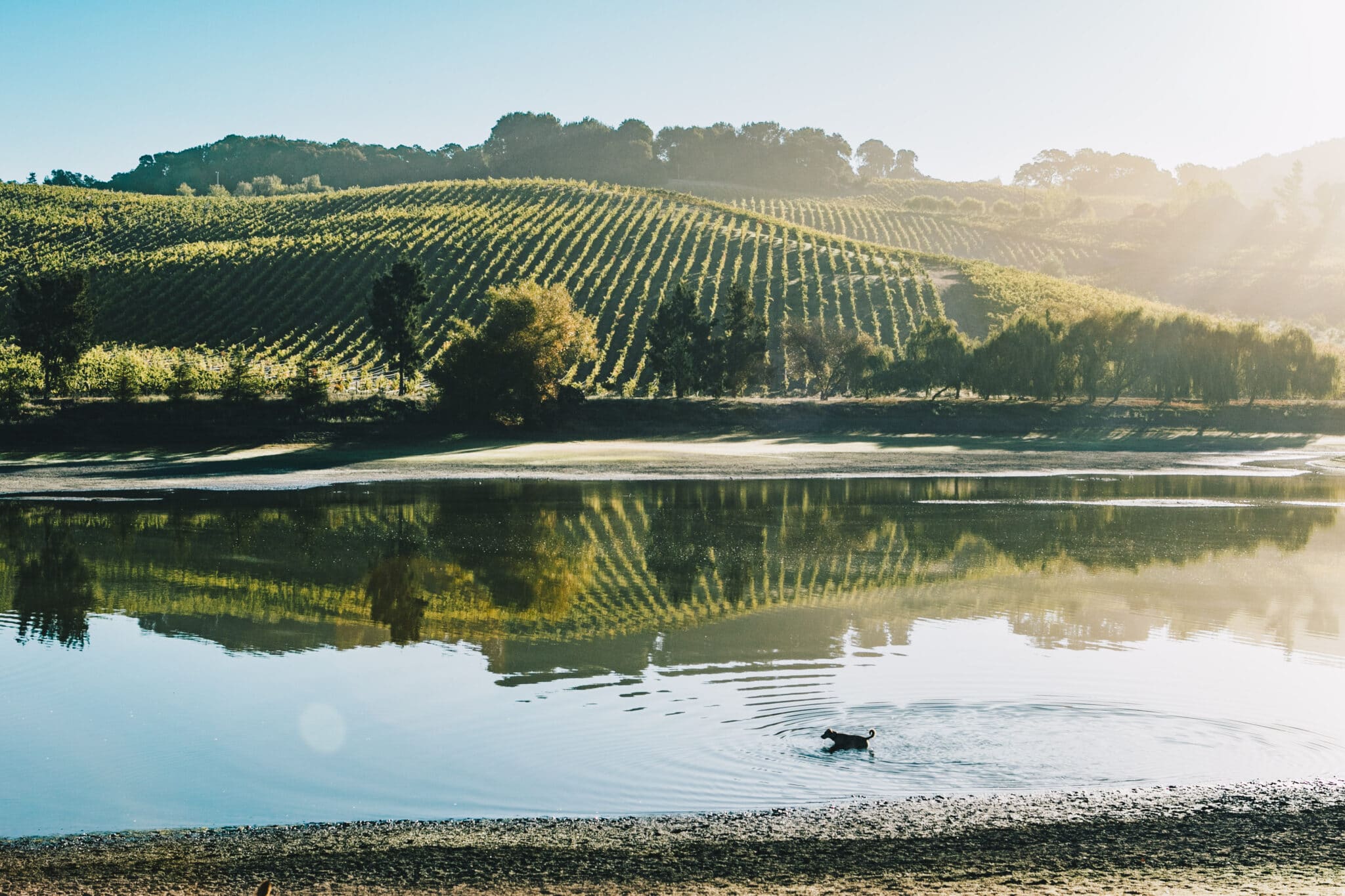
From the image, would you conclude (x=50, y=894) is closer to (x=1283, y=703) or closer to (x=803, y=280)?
(x=1283, y=703)

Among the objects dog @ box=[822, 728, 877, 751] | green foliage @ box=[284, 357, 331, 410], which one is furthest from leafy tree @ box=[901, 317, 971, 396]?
dog @ box=[822, 728, 877, 751]

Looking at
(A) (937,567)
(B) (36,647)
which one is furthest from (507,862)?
(A) (937,567)

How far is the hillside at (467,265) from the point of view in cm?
10588

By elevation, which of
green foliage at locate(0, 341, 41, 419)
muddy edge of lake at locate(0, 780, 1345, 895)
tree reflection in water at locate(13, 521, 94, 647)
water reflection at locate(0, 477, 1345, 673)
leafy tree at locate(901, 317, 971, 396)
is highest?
leafy tree at locate(901, 317, 971, 396)

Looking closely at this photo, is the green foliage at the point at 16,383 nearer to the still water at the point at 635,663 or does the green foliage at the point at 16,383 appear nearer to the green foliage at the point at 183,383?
the green foliage at the point at 183,383

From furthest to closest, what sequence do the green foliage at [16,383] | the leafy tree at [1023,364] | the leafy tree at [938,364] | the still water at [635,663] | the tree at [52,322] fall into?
1. the leafy tree at [938,364]
2. the leafy tree at [1023,364]
3. the tree at [52,322]
4. the green foliage at [16,383]
5. the still water at [635,663]

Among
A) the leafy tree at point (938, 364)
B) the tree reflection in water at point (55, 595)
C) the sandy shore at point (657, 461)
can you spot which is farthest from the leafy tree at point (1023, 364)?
the tree reflection in water at point (55, 595)

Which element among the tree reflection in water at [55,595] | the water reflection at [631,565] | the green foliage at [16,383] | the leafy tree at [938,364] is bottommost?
the tree reflection in water at [55,595]

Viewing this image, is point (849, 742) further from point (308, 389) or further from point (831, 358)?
point (831, 358)

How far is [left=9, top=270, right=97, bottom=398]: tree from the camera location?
6556 cm

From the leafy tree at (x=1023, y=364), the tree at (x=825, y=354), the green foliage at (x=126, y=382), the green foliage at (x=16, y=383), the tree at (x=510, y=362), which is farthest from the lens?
the tree at (x=825, y=354)

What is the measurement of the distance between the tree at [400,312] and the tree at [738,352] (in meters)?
21.7

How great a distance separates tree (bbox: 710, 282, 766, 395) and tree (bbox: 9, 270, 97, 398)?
41.6 m

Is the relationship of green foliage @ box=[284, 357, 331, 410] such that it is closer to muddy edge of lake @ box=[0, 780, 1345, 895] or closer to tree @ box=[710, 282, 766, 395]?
tree @ box=[710, 282, 766, 395]
